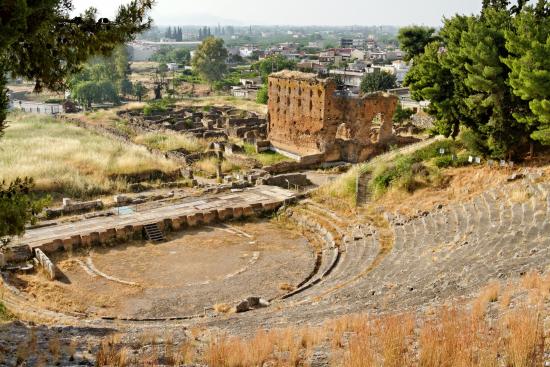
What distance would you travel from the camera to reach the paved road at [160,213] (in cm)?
2242

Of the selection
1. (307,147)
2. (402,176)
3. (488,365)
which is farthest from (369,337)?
(307,147)

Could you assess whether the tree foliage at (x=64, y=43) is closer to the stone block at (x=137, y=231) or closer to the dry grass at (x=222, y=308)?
the dry grass at (x=222, y=308)

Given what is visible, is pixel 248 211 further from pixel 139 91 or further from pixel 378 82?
pixel 139 91

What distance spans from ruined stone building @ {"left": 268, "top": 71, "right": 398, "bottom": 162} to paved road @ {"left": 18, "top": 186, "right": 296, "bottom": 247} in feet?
Answer: 28.2

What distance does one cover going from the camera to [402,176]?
2541 cm

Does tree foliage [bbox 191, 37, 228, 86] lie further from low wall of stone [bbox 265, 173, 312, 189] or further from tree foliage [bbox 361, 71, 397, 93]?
low wall of stone [bbox 265, 173, 312, 189]

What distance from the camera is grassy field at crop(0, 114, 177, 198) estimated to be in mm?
30516

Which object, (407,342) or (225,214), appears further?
(225,214)

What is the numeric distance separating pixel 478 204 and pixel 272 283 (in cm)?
875

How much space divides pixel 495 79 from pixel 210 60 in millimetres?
79308

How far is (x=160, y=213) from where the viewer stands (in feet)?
82.9

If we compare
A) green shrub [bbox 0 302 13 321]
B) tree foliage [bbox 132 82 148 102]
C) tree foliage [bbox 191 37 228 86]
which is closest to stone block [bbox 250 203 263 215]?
green shrub [bbox 0 302 13 321]

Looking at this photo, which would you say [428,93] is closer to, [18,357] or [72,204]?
[72,204]

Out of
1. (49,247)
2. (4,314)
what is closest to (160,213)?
(49,247)
